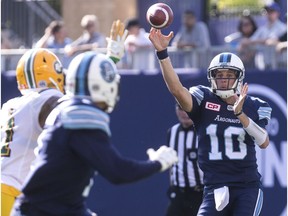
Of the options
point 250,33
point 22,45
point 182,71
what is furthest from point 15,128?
point 22,45

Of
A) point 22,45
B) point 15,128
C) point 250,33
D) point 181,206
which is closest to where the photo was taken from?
point 15,128

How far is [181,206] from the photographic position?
9500 millimetres

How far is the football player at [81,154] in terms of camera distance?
531cm

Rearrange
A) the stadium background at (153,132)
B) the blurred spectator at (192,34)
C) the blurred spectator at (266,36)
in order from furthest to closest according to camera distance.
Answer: the blurred spectator at (192,34)
the blurred spectator at (266,36)
the stadium background at (153,132)

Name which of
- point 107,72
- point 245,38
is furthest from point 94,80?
point 245,38

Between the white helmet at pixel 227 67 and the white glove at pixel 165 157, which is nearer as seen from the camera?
the white glove at pixel 165 157

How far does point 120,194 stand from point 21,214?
5313 millimetres

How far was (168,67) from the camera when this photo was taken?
7531mm

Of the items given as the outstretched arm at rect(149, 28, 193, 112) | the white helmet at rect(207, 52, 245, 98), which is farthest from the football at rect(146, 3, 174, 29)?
the white helmet at rect(207, 52, 245, 98)

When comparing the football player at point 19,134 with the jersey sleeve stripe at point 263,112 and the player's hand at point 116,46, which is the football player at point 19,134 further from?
the jersey sleeve stripe at point 263,112

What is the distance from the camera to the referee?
9.45 m

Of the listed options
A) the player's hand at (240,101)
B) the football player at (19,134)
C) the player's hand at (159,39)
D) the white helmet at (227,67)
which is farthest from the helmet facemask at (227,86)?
the football player at (19,134)

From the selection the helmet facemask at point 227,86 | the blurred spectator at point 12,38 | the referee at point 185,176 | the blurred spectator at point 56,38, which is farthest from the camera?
the blurred spectator at point 12,38

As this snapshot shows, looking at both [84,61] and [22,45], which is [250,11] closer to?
[22,45]
